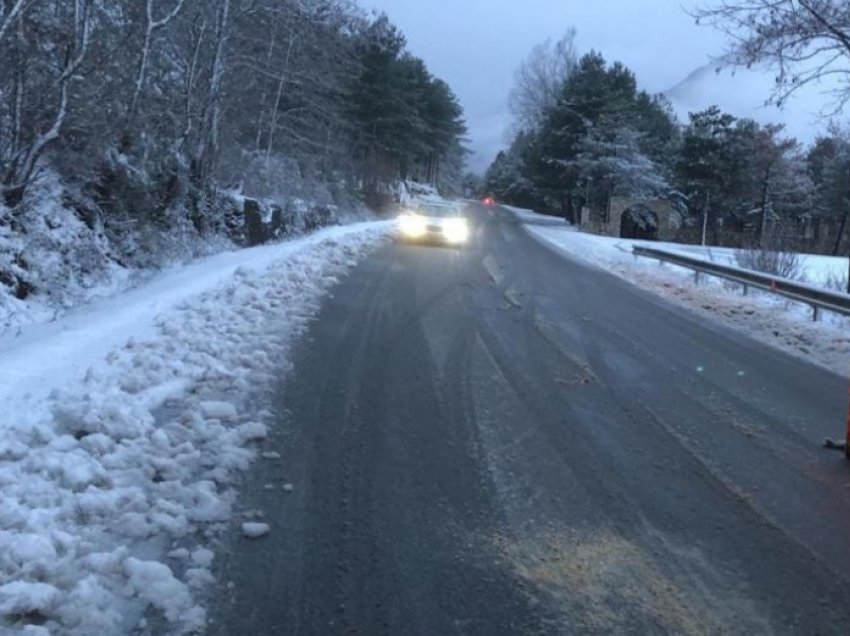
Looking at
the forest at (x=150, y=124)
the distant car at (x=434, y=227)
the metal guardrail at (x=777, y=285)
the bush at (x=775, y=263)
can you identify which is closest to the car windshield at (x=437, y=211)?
the distant car at (x=434, y=227)

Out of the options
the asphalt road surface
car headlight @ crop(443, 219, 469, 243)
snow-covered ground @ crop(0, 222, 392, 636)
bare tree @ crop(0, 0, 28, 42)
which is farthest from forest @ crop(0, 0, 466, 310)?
the asphalt road surface

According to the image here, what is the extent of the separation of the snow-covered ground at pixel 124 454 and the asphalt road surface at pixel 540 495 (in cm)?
26

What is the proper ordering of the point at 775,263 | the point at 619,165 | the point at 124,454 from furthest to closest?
the point at 619,165 → the point at 775,263 → the point at 124,454

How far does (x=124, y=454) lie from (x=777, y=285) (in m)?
12.5

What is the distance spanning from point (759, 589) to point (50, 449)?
13.4ft

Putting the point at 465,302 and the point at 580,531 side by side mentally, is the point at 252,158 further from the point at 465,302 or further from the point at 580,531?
the point at 580,531

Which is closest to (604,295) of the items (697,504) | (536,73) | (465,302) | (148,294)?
(465,302)

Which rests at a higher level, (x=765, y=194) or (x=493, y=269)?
(x=765, y=194)

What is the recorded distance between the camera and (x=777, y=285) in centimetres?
1403

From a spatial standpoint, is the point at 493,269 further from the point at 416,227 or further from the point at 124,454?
the point at 124,454

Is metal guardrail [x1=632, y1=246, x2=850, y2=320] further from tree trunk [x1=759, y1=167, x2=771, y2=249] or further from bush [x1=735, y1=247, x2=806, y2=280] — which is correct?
tree trunk [x1=759, y1=167, x2=771, y2=249]

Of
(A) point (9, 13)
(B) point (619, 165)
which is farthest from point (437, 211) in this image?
(B) point (619, 165)

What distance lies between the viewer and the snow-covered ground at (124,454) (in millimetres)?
3385

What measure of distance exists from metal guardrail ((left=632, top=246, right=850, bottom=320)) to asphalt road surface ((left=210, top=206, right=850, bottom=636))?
338cm
